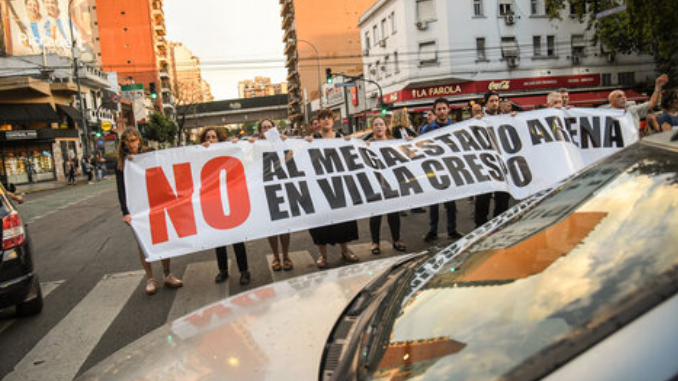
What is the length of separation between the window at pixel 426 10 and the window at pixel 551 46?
9762 millimetres

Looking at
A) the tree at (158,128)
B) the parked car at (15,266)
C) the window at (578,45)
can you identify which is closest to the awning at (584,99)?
the window at (578,45)

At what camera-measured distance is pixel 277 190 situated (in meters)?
5.94

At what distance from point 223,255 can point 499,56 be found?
124ft

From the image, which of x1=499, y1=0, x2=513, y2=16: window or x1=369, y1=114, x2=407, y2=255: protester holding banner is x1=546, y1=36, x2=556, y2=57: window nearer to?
x1=499, y1=0, x2=513, y2=16: window

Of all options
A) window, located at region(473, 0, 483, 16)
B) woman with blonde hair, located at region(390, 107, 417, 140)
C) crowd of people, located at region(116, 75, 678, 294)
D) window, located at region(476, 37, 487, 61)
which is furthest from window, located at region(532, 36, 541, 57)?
woman with blonde hair, located at region(390, 107, 417, 140)

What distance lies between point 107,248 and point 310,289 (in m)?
7.41

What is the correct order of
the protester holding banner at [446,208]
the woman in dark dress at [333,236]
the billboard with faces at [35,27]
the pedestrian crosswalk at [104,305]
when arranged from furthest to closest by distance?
the billboard with faces at [35,27], the protester holding banner at [446,208], the woman in dark dress at [333,236], the pedestrian crosswalk at [104,305]

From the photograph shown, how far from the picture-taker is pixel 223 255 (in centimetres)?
589

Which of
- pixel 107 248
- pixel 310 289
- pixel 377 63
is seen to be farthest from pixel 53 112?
pixel 310 289

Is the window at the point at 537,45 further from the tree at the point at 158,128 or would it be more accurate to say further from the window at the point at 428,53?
the tree at the point at 158,128

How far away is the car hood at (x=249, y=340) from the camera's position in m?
1.83

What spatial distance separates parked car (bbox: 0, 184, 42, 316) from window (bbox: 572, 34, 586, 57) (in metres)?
43.1

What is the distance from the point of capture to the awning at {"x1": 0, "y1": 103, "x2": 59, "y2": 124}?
33.8 meters

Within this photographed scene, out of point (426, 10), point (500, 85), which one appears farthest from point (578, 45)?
point (426, 10)
